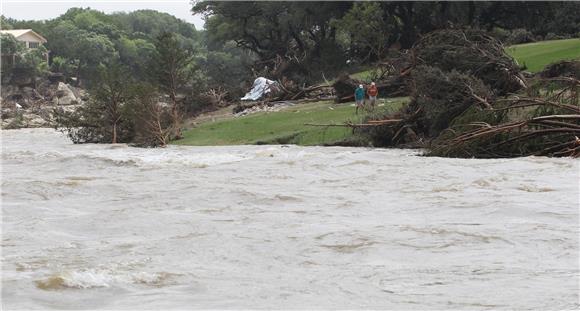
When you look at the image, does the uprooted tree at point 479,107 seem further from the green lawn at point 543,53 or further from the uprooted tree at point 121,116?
the uprooted tree at point 121,116

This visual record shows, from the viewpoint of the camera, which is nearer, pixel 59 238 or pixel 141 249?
pixel 141 249

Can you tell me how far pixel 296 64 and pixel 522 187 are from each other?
140 ft

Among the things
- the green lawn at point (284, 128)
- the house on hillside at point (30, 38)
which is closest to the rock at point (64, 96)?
the house on hillside at point (30, 38)

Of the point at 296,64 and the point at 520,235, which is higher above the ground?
the point at 296,64

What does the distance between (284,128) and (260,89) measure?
13.9 metres

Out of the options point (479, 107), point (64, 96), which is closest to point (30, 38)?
point (64, 96)

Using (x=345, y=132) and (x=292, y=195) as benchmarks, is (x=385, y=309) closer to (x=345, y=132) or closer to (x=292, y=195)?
(x=292, y=195)

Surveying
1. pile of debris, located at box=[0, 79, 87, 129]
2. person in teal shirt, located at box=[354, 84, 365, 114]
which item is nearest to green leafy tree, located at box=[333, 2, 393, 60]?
pile of debris, located at box=[0, 79, 87, 129]

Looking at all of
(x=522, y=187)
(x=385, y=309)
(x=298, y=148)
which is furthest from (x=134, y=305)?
(x=298, y=148)

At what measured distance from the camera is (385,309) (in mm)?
8250

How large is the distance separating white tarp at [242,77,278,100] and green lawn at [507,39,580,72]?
1200 cm

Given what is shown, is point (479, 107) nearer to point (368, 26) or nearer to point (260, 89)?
point (260, 89)

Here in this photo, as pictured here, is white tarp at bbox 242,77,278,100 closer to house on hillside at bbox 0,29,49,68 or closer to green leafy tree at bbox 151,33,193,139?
green leafy tree at bbox 151,33,193,139

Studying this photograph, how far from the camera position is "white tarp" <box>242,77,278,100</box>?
147ft
